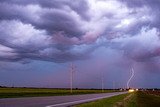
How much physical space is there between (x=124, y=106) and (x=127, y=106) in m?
0.33

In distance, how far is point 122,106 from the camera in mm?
38469

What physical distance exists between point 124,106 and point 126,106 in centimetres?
23

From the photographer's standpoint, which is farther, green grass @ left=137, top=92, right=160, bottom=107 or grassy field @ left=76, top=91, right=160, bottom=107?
green grass @ left=137, top=92, right=160, bottom=107

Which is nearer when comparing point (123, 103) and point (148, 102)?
point (123, 103)

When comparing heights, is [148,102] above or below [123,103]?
above

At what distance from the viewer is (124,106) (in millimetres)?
38406

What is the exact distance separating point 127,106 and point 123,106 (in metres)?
0.46

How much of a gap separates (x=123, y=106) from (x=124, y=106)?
0.16 meters

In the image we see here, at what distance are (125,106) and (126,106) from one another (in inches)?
4.4

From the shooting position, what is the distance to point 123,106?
38.5 m

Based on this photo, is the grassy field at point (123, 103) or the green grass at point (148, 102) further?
the green grass at point (148, 102)

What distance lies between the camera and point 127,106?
126 ft

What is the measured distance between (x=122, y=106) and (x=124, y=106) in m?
0.23

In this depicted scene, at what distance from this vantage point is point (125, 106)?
1510 inches
